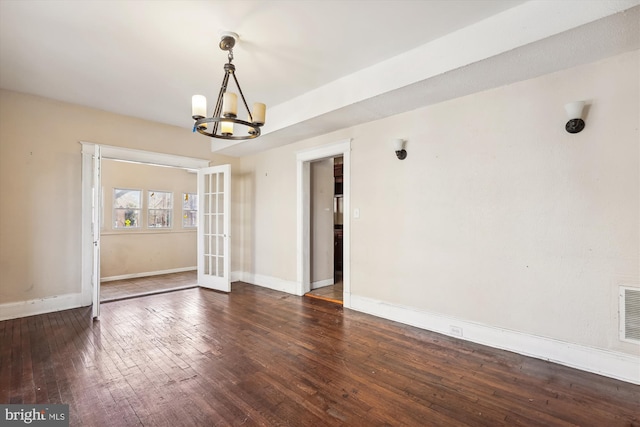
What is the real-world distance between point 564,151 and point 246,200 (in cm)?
483

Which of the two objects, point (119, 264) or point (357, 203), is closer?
point (357, 203)

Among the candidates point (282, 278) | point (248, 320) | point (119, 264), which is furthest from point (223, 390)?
point (119, 264)

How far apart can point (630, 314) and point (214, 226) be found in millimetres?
5375

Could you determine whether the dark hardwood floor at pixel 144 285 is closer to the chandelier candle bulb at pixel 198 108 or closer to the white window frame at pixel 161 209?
the white window frame at pixel 161 209

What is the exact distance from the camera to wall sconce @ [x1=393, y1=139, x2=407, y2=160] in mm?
3385

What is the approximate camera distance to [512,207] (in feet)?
8.84

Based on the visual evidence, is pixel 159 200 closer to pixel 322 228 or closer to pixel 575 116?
pixel 322 228

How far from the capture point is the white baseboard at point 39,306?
3.57 m

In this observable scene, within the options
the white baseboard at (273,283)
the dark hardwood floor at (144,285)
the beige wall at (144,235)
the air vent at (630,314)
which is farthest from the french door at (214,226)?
the air vent at (630,314)

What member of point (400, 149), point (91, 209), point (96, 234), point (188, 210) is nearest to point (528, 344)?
point (400, 149)

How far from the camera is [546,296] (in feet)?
8.22

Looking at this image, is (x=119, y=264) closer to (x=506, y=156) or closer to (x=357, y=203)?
(x=357, y=203)

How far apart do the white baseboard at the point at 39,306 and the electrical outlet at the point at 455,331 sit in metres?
4.87

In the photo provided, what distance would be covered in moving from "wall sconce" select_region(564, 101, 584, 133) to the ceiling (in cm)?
Result: 36
